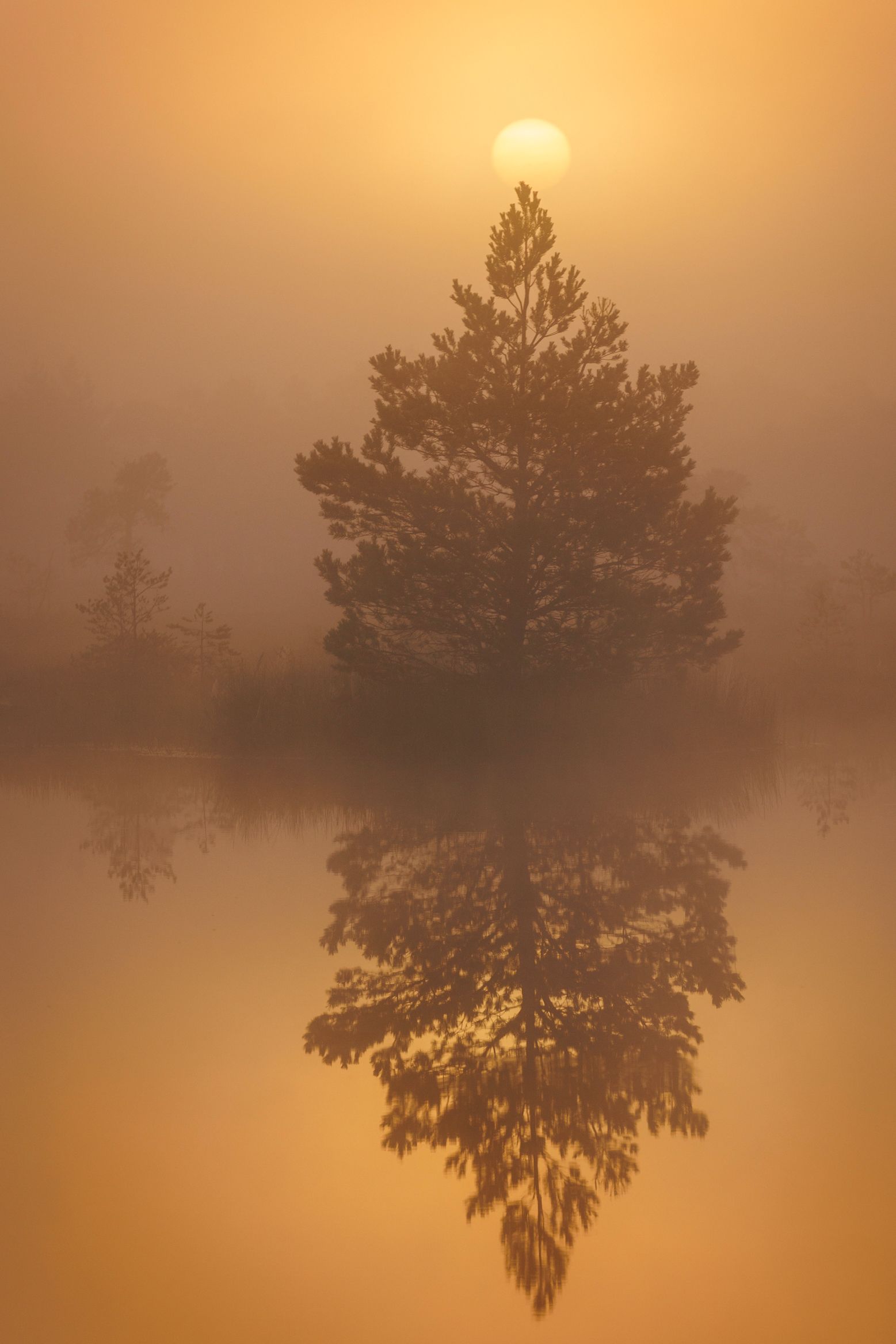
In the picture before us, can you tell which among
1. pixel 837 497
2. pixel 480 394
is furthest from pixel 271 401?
pixel 480 394

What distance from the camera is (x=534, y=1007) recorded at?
17.1 feet

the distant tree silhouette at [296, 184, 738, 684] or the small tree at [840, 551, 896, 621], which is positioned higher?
the small tree at [840, 551, 896, 621]

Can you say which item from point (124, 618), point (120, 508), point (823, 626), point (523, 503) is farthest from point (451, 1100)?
point (120, 508)

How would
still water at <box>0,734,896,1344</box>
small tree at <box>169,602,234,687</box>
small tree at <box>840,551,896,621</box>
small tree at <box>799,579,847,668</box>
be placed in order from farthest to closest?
1. small tree at <box>840,551,896,621</box>
2. small tree at <box>799,579,847,668</box>
3. small tree at <box>169,602,234,687</box>
4. still water at <box>0,734,896,1344</box>

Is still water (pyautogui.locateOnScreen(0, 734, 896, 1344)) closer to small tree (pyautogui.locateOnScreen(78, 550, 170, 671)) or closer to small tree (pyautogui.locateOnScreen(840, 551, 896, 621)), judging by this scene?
small tree (pyautogui.locateOnScreen(78, 550, 170, 671))

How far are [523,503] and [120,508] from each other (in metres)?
58.8

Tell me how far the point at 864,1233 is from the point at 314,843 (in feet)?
24.3

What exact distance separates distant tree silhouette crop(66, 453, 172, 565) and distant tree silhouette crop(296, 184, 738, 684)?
2186 inches

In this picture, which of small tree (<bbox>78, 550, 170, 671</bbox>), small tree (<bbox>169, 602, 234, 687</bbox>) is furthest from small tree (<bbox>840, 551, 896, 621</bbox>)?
small tree (<bbox>78, 550, 170, 671</bbox>)

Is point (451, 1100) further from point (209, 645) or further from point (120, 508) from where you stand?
point (120, 508)

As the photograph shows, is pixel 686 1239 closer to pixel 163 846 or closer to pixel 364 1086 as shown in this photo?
pixel 364 1086

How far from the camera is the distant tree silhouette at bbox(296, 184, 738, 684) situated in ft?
62.7

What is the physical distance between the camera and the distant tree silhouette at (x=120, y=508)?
73.1m

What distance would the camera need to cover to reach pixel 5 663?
32.0 metres
